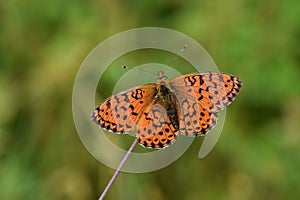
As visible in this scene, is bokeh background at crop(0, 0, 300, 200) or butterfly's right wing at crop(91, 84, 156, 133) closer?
butterfly's right wing at crop(91, 84, 156, 133)

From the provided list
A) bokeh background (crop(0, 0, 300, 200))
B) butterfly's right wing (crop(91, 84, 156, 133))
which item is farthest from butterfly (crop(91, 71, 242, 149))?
bokeh background (crop(0, 0, 300, 200))

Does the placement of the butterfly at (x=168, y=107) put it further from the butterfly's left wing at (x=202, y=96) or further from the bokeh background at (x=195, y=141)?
the bokeh background at (x=195, y=141)

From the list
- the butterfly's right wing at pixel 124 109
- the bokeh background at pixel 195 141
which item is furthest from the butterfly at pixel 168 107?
the bokeh background at pixel 195 141

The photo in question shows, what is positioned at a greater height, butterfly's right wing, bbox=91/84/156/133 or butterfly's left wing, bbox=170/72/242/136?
butterfly's left wing, bbox=170/72/242/136

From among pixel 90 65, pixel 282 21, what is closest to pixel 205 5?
pixel 282 21

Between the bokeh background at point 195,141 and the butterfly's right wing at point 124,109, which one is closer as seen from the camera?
the butterfly's right wing at point 124,109

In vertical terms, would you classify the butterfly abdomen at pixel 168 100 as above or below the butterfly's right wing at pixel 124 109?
above

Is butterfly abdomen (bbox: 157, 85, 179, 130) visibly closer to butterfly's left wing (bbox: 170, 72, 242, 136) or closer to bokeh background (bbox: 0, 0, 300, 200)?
butterfly's left wing (bbox: 170, 72, 242, 136)
